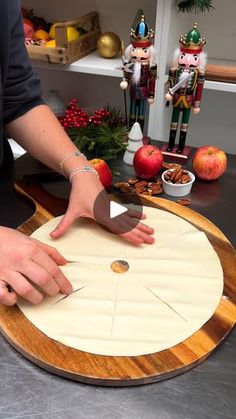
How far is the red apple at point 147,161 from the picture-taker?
0.94 metres

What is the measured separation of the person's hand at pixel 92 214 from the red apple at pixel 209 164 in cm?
24

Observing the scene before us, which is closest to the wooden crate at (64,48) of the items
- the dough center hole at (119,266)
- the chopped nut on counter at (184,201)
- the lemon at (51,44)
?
the lemon at (51,44)

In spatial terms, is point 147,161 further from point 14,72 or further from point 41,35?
point 41,35

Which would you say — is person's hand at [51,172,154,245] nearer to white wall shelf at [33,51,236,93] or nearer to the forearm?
the forearm

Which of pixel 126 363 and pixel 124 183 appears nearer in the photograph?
pixel 126 363

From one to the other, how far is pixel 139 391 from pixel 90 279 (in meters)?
0.20

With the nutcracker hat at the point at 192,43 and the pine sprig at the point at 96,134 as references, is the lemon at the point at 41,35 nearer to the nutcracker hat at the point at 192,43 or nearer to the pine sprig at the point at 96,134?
the pine sprig at the point at 96,134

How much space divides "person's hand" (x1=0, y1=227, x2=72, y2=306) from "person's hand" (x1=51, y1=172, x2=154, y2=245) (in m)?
0.14

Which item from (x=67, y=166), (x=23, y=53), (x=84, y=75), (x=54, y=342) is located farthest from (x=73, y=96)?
(x=54, y=342)

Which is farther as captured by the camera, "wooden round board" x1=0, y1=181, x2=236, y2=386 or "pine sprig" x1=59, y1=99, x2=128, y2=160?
"pine sprig" x1=59, y1=99, x2=128, y2=160

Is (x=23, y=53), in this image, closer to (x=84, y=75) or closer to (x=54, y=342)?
(x=54, y=342)

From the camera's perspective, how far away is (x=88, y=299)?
0.61 metres

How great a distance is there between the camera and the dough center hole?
0.66m
